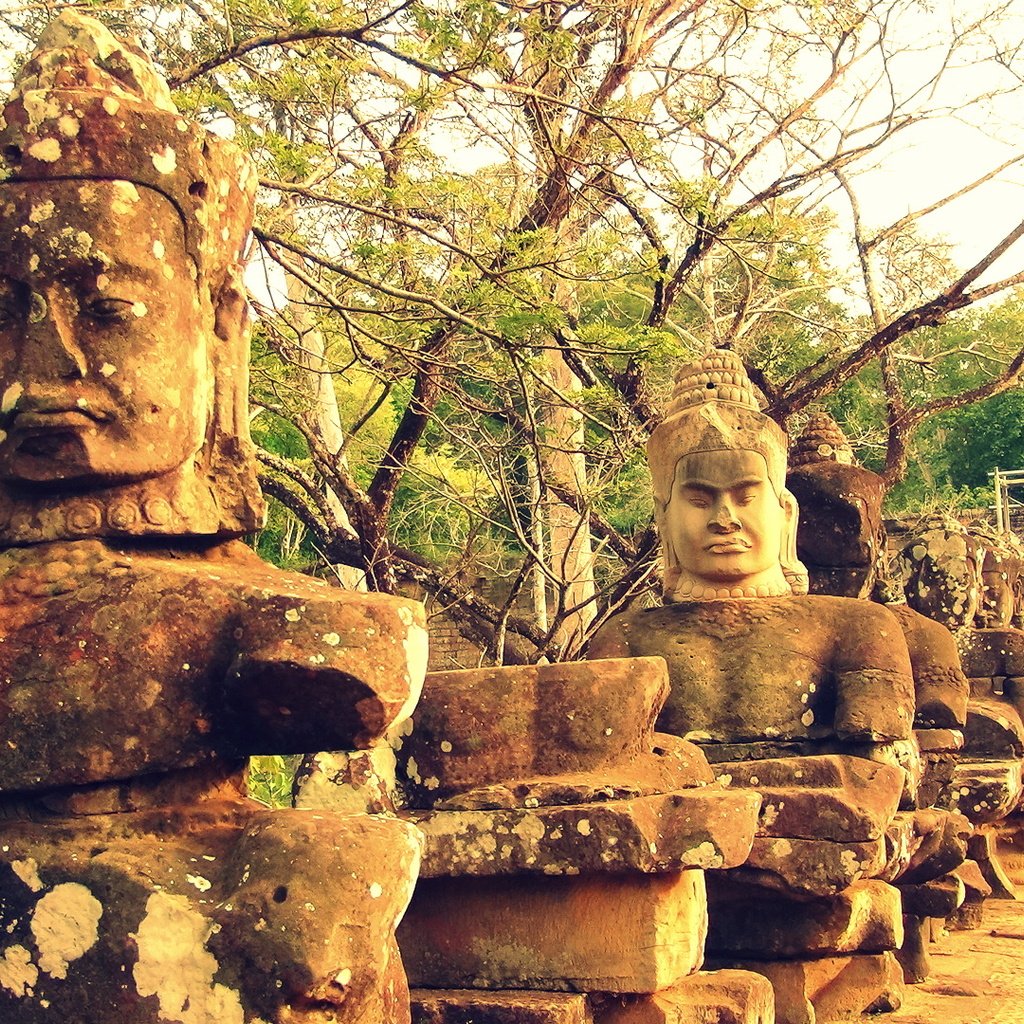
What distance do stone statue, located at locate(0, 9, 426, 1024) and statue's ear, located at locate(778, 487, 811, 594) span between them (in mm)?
3186

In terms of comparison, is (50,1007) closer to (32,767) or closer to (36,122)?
(32,767)

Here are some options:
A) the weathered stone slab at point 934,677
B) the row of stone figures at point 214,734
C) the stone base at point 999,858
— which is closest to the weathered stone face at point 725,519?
the weathered stone slab at point 934,677

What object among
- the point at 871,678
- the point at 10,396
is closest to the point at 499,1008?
the point at 10,396

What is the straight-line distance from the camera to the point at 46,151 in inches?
117

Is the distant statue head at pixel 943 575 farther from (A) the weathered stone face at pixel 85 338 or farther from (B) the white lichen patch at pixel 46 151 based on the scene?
(B) the white lichen patch at pixel 46 151

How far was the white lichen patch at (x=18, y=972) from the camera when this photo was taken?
→ 8.79 feet

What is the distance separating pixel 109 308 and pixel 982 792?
6029 millimetres

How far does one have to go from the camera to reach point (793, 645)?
5.43 meters

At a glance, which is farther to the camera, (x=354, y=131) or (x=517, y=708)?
(x=354, y=131)

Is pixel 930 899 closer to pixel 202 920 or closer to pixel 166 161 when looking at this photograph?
pixel 202 920

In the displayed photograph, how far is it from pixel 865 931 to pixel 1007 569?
20.0 ft

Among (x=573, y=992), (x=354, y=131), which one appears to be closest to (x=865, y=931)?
(x=573, y=992)

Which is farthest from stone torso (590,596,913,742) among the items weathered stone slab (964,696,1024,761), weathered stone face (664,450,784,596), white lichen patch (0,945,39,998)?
weathered stone slab (964,696,1024,761)

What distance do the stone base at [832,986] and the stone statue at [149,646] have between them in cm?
256
